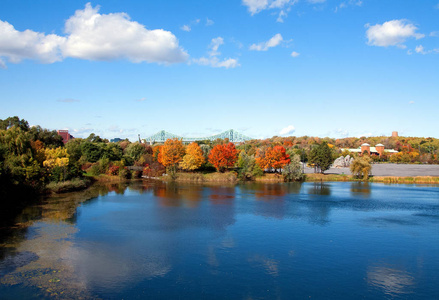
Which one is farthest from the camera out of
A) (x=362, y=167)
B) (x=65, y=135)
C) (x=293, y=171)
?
(x=65, y=135)

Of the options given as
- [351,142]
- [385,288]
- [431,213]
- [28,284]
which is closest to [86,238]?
[28,284]

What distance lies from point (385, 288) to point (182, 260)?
1105cm

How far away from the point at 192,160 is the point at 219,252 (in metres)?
49.4

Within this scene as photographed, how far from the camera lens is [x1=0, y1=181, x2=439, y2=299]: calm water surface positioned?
641 inches

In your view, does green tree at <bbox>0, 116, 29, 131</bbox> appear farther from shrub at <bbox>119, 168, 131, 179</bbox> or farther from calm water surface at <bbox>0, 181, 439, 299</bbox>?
calm water surface at <bbox>0, 181, 439, 299</bbox>

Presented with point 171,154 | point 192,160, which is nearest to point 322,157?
point 192,160

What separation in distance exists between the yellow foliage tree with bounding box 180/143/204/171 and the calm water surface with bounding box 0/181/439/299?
31176 millimetres

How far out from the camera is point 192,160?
2771 inches

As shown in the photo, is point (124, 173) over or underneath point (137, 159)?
underneath

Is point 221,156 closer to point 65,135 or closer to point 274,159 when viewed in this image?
point 274,159

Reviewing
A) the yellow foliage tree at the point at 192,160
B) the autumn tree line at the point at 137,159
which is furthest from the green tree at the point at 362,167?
the yellow foliage tree at the point at 192,160

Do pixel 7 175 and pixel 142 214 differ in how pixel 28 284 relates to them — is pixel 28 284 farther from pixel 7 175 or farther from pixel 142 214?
pixel 7 175

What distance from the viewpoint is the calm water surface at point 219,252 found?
53.4ft

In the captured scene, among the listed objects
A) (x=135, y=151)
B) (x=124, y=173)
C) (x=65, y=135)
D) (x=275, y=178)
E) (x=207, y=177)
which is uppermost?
(x=65, y=135)
